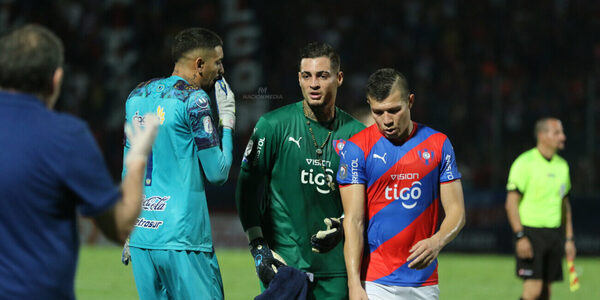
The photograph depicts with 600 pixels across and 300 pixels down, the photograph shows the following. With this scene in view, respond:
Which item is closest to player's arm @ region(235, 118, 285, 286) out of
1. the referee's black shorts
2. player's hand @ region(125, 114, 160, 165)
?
player's hand @ region(125, 114, 160, 165)

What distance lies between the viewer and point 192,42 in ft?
17.4

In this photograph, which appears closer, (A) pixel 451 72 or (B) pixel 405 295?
(B) pixel 405 295

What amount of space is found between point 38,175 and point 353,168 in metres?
2.35

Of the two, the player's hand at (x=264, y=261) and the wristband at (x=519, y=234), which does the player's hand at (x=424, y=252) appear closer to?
the player's hand at (x=264, y=261)

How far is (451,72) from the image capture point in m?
21.2

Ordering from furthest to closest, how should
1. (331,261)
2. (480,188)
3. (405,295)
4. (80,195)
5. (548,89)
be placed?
1. (548,89)
2. (480,188)
3. (331,261)
4. (405,295)
5. (80,195)

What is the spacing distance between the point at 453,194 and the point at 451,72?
16679 mm

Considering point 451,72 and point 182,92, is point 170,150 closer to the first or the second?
point 182,92

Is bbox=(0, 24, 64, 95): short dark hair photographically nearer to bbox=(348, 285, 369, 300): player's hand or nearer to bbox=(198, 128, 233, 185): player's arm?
bbox=(198, 128, 233, 185): player's arm

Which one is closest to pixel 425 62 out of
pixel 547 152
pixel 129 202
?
pixel 547 152

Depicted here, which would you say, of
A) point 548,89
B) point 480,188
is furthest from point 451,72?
point 480,188

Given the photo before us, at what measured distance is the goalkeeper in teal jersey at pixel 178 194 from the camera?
199 inches

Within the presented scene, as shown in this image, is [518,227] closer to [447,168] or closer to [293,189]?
[293,189]

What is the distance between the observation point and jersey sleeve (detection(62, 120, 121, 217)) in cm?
304
